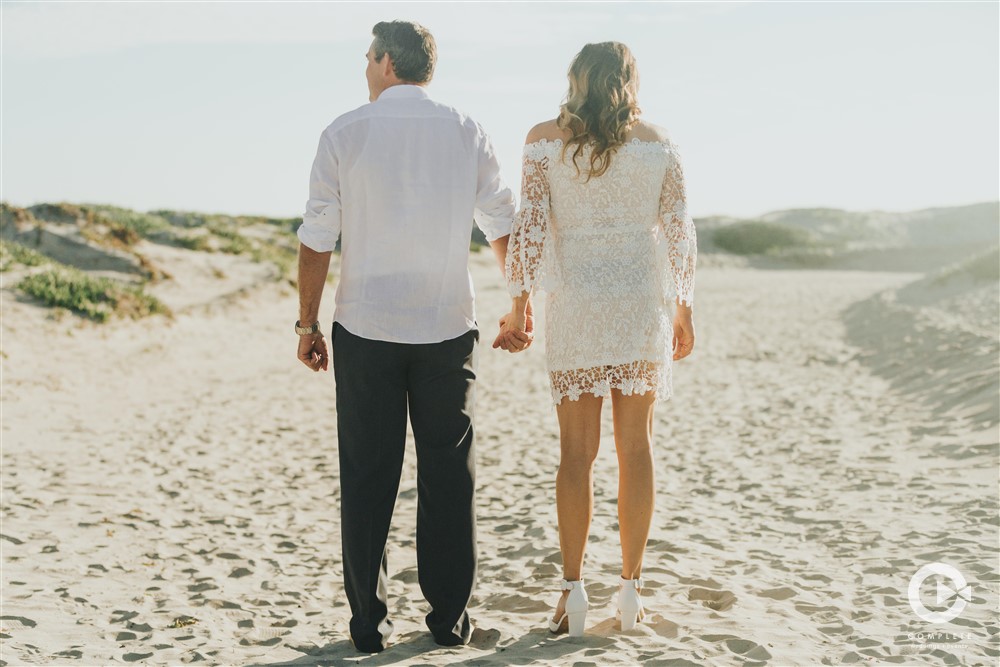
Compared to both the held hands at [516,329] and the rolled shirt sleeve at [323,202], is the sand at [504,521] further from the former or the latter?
the rolled shirt sleeve at [323,202]

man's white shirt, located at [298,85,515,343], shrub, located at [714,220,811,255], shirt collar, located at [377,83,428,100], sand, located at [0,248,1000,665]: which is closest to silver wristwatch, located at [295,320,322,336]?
man's white shirt, located at [298,85,515,343]

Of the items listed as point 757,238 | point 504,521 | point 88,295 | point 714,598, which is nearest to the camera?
point 714,598

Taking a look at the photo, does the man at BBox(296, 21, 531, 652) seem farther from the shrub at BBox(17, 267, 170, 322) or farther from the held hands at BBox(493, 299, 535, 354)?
the shrub at BBox(17, 267, 170, 322)

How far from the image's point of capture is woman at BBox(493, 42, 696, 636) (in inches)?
137

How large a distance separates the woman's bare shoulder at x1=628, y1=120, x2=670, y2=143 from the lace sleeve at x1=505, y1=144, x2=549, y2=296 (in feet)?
1.07

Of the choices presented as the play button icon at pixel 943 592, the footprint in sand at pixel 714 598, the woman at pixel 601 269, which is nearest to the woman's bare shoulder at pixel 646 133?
the woman at pixel 601 269

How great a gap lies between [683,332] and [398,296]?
110cm

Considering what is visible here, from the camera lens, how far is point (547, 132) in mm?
3545

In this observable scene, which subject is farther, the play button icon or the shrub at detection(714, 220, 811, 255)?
the shrub at detection(714, 220, 811, 255)

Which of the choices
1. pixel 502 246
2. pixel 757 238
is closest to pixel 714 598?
pixel 502 246

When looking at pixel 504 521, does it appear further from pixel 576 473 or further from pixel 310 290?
pixel 310 290

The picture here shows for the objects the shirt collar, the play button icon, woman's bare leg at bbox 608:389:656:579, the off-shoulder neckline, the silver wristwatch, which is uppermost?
the shirt collar

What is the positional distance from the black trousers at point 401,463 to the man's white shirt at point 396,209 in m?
0.10

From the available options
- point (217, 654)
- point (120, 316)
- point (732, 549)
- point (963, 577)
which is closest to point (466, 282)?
point (217, 654)
